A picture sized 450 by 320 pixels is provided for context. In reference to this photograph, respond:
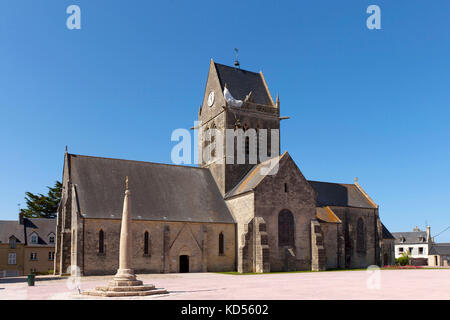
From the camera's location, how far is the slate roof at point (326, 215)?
4261cm

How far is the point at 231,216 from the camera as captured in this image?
4034cm

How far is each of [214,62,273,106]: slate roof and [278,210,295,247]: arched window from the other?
1403 cm

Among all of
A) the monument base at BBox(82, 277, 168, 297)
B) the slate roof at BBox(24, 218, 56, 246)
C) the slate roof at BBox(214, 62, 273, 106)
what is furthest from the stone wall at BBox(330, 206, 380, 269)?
the slate roof at BBox(24, 218, 56, 246)

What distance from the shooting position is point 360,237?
154ft

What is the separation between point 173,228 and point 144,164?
760 centimetres

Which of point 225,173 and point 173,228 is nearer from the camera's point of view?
point 173,228

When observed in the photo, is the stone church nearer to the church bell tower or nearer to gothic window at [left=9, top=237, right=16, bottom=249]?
the church bell tower

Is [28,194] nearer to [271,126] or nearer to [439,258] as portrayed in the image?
[271,126]

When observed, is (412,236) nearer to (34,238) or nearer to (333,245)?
(333,245)

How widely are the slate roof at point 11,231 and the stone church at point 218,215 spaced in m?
15.4

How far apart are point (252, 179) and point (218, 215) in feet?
14.9

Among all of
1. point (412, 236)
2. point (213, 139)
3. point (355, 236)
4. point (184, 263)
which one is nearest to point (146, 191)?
point (184, 263)

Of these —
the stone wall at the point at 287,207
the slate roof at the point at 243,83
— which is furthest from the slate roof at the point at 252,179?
the slate roof at the point at 243,83
